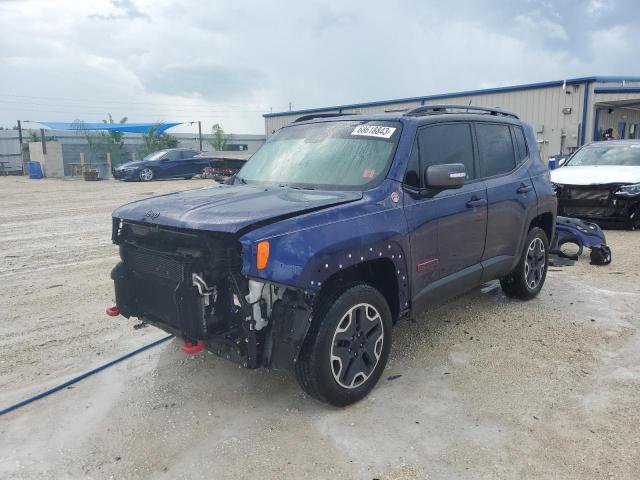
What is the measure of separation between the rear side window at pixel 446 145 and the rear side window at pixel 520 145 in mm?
931

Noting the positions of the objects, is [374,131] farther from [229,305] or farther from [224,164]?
[224,164]

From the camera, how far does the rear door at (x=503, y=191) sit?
15.4ft

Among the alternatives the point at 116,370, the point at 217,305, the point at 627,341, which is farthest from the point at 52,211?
the point at 627,341

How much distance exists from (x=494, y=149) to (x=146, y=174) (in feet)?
72.5

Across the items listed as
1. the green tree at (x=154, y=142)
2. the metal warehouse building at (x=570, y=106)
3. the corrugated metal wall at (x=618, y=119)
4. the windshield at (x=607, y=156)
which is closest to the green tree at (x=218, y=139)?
the green tree at (x=154, y=142)

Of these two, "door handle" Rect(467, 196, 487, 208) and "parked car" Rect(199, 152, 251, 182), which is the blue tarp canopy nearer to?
"parked car" Rect(199, 152, 251, 182)

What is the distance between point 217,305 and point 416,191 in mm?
1650

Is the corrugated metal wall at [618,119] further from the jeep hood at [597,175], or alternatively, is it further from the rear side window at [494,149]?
the rear side window at [494,149]

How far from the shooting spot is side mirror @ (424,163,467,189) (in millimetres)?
3666

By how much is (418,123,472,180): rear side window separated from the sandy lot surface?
1526 mm

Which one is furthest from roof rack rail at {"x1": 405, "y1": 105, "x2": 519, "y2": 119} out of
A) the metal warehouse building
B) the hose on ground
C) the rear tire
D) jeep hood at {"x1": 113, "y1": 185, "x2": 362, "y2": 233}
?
the metal warehouse building

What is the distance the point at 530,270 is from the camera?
5.52 meters

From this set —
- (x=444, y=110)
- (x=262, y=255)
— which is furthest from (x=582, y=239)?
(x=262, y=255)

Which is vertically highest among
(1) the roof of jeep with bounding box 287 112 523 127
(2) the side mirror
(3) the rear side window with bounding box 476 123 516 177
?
(1) the roof of jeep with bounding box 287 112 523 127
